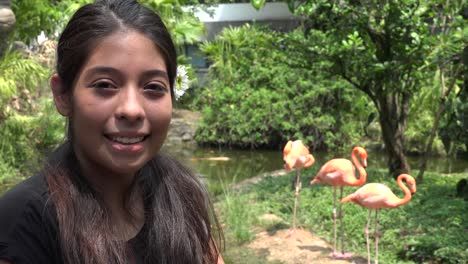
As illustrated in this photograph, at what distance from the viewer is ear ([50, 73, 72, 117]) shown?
113 centimetres

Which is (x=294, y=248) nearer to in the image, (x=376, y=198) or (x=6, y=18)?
(x=376, y=198)

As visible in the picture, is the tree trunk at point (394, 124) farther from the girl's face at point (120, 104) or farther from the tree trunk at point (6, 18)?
the girl's face at point (120, 104)

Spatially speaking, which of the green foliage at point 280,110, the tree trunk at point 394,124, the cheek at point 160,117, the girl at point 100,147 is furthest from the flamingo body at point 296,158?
the green foliage at point 280,110

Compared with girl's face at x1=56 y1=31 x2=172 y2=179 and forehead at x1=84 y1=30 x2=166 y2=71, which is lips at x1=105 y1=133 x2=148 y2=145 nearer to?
girl's face at x1=56 y1=31 x2=172 y2=179

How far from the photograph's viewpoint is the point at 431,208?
17.9ft

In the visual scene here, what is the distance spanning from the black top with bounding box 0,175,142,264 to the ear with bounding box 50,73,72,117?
13 cm

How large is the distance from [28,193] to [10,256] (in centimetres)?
12

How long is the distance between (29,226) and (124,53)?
1.08 ft

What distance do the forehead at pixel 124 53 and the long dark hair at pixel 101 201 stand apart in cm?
1

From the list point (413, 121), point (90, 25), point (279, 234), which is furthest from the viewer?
point (413, 121)

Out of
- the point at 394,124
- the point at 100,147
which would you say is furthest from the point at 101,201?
the point at 394,124

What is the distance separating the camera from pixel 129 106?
107 centimetres

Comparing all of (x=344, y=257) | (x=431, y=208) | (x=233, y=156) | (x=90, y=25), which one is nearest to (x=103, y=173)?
(x=90, y=25)

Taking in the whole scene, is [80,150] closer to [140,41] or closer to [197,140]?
[140,41]
